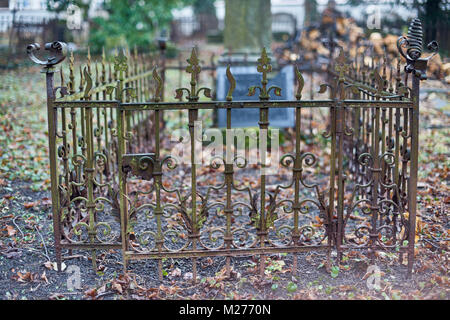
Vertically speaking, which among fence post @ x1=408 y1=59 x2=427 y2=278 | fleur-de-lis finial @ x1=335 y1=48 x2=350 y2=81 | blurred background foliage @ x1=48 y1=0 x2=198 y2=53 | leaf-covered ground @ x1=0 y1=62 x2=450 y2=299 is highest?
blurred background foliage @ x1=48 y1=0 x2=198 y2=53

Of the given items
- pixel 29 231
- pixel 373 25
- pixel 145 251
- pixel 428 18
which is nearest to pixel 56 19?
pixel 373 25

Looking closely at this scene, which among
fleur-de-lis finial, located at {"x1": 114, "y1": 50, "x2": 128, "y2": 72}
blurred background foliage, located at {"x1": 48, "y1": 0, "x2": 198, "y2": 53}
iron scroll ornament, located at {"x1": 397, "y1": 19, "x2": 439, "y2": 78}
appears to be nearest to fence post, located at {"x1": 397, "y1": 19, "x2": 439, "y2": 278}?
iron scroll ornament, located at {"x1": 397, "y1": 19, "x2": 439, "y2": 78}

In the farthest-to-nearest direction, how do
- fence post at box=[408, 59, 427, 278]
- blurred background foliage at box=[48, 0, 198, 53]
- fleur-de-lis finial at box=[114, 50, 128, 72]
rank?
blurred background foliage at box=[48, 0, 198, 53] < fleur-de-lis finial at box=[114, 50, 128, 72] < fence post at box=[408, 59, 427, 278]

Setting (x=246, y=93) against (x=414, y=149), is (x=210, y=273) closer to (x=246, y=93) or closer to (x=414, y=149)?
(x=414, y=149)

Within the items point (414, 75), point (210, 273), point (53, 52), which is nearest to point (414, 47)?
point (414, 75)

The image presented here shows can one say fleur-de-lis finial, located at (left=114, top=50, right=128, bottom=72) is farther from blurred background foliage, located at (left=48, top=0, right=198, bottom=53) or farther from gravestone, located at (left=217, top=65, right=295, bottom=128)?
blurred background foliage, located at (left=48, top=0, right=198, bottom=53)

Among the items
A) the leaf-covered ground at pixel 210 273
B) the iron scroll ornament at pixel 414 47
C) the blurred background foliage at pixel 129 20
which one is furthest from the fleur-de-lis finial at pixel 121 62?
the blurred background foliage at pixel 129 20

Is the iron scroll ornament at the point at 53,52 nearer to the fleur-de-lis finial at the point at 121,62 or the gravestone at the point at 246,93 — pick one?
the fleur-de-lis finial at the point at 121,62

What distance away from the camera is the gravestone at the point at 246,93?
25.3 feet

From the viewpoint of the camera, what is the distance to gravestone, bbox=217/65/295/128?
25.3ft

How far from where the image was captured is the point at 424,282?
3652 millimetres

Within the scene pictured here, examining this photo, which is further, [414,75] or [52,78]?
[52,78]

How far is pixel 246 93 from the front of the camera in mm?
7586
